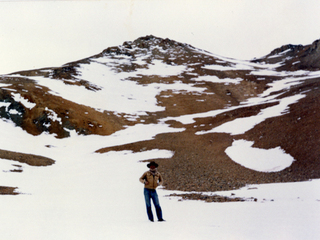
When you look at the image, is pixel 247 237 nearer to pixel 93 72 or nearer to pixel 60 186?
pixel 60 186

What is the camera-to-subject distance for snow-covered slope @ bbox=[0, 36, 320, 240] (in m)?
8.73

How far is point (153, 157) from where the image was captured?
2920cm

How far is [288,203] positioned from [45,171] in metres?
24.6

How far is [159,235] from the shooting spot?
6910 millimetres

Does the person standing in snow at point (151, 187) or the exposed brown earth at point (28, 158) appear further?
the exposed brown earth at point (28, 158)

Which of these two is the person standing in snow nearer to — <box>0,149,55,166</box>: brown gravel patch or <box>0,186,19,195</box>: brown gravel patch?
<box>0,186,19,195</box>: brown gravel patch

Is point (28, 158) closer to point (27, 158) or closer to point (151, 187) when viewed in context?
point (27, 158)

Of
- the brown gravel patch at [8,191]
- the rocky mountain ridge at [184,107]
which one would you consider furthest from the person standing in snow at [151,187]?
the brown gravel patch at [8,191]

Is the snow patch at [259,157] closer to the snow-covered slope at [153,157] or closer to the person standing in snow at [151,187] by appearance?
the snow-covered slope at [153,157]

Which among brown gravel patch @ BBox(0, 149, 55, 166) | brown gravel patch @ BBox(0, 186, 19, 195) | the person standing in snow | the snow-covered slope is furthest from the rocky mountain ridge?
brown gravel patch @ BBox(0, 186, 19, 195)

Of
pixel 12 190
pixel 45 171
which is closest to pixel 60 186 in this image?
pixel 12 190

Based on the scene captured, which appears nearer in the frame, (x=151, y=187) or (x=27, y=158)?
(x=151, y=187)

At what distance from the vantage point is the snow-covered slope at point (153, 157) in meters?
8.73

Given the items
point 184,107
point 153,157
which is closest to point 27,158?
point 153,157
